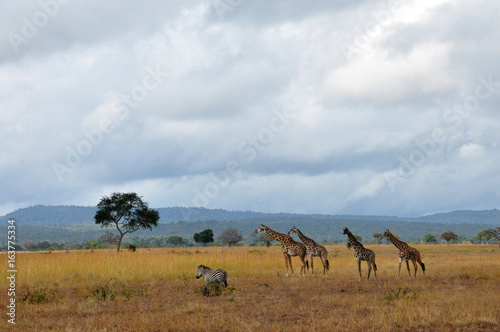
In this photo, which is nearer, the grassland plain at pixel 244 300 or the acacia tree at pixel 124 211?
the grassland plain at pixel 244 300

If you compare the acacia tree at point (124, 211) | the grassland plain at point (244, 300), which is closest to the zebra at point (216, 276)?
the grassland plain at point (244, 300)

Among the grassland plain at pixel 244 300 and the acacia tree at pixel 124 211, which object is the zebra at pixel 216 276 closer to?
the grassland plain at pixel 244 300

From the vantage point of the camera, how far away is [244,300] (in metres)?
14.8

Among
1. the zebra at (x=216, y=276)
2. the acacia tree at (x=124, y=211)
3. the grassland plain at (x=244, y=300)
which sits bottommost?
the grassland plain at (x=244, y=300)

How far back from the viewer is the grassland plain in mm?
10945

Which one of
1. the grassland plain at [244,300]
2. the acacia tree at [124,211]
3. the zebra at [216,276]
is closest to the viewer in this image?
the grassland plain at [244,300]

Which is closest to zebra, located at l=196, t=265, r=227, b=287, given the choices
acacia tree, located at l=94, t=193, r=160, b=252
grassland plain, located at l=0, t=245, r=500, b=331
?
grassland plain, located at l=0, t=245, r=500, b=331

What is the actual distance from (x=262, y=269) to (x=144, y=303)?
10.8 m

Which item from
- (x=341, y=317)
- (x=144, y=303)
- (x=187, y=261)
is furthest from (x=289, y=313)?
(x=187, y=261)

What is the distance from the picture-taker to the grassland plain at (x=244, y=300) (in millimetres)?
10945

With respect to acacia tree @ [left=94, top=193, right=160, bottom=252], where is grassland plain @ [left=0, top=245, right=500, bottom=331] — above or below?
below

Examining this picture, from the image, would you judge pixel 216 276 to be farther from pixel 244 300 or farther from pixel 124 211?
pixel 124 211

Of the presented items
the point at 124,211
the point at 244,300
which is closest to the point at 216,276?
the point at 244,300

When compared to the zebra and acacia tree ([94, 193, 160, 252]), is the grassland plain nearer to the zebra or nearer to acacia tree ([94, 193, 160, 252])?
the zebra
